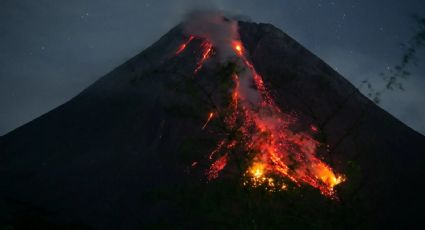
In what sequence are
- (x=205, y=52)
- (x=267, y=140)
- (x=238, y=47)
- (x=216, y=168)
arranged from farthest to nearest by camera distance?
(x=205, y=52)
(x=238, y=47)
(x=216, y=168)
(x=267, y=140)

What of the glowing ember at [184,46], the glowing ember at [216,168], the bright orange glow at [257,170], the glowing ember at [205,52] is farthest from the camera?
the glowing ember at [184,46]

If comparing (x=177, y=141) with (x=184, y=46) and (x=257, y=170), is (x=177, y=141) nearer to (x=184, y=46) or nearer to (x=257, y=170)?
(x=184, y=46)

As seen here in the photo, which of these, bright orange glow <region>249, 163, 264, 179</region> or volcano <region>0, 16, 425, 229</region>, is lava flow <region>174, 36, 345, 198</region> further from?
volcano <region>0, 16, 425, 229</region>

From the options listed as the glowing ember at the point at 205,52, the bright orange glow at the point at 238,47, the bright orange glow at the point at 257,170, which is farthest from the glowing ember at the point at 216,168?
the bright orange glow at the point at 238,47

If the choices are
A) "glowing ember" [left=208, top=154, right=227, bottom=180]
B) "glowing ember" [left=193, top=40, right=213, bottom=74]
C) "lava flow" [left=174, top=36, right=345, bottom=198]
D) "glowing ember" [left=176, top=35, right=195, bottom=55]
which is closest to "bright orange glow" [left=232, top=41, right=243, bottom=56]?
"lava flow" [left=174, top=36, right=345, bottom=198]

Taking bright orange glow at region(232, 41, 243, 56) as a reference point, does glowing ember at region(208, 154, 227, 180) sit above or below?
below

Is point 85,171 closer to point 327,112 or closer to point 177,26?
point 327,112

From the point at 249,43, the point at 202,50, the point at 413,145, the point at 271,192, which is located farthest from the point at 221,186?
the point at 249,43

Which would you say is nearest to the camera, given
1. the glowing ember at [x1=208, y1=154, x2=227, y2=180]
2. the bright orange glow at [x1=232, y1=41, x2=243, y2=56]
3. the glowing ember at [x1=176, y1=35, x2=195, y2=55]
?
the glowing ember at [x1=208, y1=154, x2=227, y2=180]

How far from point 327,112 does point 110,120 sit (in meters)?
20.8

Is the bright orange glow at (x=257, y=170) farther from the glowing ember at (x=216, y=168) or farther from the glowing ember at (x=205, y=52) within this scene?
the glowing ember at (x=205, y=52)

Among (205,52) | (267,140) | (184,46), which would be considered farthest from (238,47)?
(267,140)

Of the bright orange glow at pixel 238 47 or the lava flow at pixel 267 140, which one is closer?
the lava flow at pixel 267 140

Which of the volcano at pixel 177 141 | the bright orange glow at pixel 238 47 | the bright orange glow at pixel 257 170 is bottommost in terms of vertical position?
the volcano at pixel 177 141
